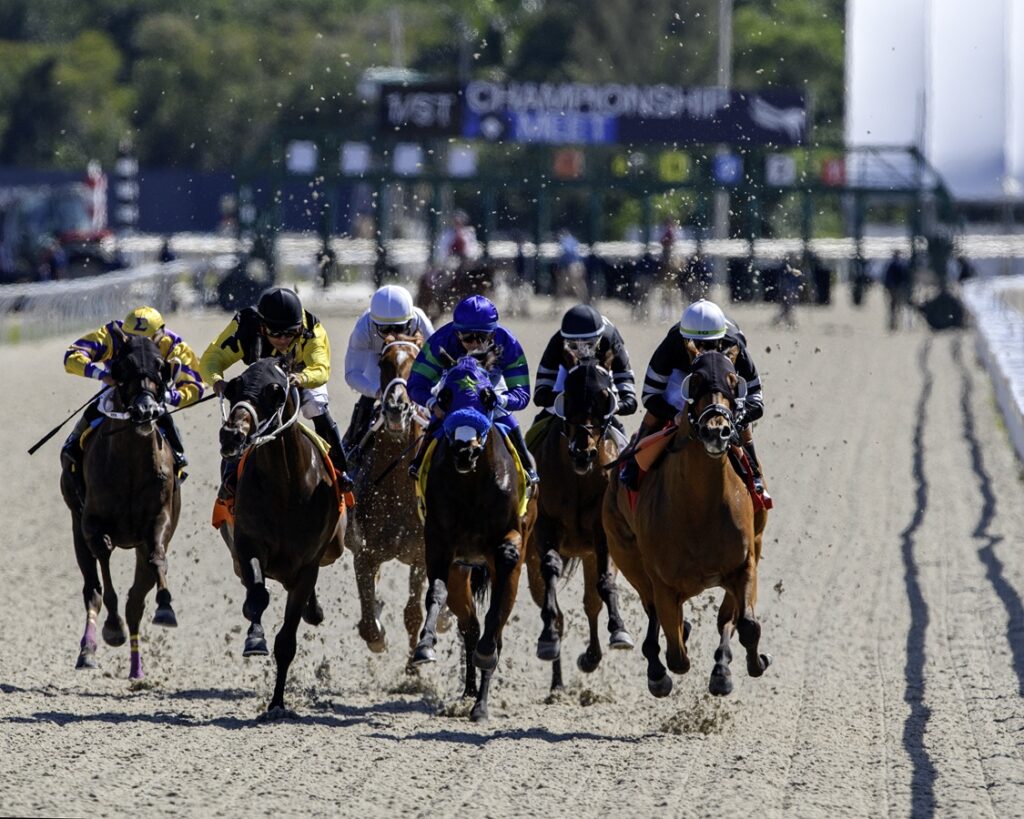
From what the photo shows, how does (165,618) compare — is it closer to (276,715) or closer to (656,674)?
(276,715)

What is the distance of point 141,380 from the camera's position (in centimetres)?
820

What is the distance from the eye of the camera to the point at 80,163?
62031 millimetres

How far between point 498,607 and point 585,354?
1.30 meters

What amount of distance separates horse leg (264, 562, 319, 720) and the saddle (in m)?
0.33

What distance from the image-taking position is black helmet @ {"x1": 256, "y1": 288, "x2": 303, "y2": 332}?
7770mm

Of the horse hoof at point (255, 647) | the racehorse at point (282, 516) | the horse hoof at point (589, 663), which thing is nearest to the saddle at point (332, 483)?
the racehorse at point (282, 516)

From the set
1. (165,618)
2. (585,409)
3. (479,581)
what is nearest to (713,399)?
(585,409)

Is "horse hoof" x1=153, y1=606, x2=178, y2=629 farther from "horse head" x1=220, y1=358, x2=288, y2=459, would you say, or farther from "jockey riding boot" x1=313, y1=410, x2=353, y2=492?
"horse head" x1=220, y1=358, x2=288, y2=459

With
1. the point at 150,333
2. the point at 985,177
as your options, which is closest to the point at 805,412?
the point at 150,333

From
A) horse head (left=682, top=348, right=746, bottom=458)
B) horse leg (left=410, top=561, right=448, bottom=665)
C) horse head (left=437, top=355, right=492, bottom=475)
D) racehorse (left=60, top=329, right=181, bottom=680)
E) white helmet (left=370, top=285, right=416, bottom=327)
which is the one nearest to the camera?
horse head (left=682, top=348, right=746, bottom=458)

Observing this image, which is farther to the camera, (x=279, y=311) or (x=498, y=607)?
(x=279, y=311)

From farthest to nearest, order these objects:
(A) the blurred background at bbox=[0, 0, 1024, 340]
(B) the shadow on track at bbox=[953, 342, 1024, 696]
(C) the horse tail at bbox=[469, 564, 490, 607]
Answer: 1. (A) the blurred background at bbox=[0, 0, 1024, 340]
2. (B) the shadow on track at bbox=[953, 342, 1024, 696]
3. (C) the horse tail at bbox=[469, 564, 490, 607]

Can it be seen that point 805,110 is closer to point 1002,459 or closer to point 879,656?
point 1002,459

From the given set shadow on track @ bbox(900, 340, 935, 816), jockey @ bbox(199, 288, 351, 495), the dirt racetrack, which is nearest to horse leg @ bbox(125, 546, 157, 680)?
the dirt racetrack
